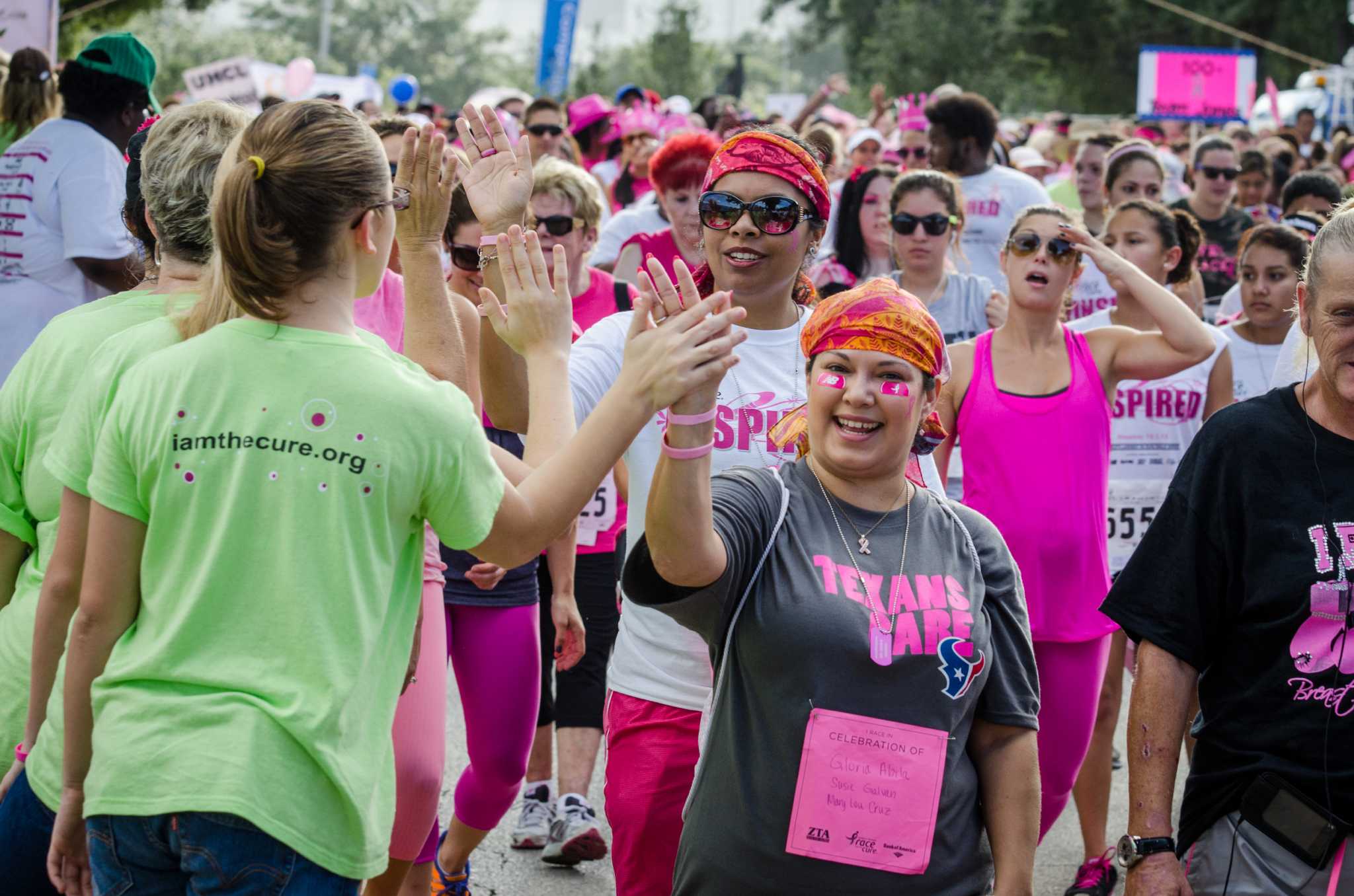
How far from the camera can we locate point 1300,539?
300 cm

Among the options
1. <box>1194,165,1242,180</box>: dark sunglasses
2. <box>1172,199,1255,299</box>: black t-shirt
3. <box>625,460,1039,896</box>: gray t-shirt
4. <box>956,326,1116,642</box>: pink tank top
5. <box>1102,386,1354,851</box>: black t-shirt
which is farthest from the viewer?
<box>1194,165,1242,180</box>: dark sunglasses

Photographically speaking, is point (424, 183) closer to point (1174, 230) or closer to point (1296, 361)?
point (1296, 361)

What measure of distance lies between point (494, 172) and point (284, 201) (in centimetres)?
73

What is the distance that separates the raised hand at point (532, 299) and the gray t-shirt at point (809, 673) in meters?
0.41

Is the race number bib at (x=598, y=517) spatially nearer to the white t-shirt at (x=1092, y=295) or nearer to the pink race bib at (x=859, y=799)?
the pink race bib at (x=859, y=799)

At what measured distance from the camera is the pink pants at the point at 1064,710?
15.4 ft

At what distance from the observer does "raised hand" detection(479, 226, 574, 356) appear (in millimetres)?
2727

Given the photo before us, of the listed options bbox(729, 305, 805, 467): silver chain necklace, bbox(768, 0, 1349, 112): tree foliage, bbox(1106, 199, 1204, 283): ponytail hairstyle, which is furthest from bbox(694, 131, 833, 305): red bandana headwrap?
bbox(768, 0, 1349, 112): tree foliage

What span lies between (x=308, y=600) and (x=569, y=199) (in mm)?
3722

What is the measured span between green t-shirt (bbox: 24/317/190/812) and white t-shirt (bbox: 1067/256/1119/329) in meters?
5.85

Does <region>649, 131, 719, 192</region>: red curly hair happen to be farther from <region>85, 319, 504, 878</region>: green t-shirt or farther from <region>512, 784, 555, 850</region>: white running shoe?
<region>85, 319, 504, 878</region>: green t-shirt

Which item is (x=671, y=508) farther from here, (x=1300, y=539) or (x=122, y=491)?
(x=1300, y=539)

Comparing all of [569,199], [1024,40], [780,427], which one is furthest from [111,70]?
[1024,40]

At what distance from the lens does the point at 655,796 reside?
11.3 ft
